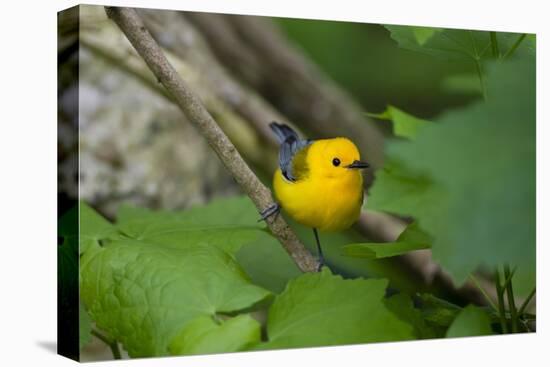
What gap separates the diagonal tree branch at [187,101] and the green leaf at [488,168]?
2.63 feet

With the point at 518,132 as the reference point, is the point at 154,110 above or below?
above

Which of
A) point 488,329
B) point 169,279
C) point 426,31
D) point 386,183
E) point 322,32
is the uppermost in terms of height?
point 322,32

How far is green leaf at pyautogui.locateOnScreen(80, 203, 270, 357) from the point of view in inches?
54.9

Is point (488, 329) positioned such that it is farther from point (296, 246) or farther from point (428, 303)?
point (296, 246)

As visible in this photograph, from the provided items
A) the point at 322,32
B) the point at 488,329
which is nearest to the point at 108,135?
the point at 322,32

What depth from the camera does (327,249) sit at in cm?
224

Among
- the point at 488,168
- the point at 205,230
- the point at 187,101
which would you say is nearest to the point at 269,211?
the point at 205,230

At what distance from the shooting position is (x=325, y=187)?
1.99 meters

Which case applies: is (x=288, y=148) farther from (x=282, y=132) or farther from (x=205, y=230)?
(x=205, y=230)

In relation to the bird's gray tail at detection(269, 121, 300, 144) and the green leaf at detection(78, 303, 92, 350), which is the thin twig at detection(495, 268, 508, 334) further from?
the bird's gray tail at detection(269, 121, 300, 144)

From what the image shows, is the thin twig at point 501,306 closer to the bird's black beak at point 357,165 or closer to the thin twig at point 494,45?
the thin twig at point 494,45

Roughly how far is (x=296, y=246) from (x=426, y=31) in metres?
0.79

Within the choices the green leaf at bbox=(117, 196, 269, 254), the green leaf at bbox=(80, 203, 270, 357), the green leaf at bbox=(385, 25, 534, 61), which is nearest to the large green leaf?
the green leaf at bbox=(80, 203, 270, 357)

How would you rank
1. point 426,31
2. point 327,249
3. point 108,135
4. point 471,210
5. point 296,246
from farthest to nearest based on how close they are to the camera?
1. point 108,135
2. point 327,249
3. point 296,246
4. point 426,31
5. point 471,210
